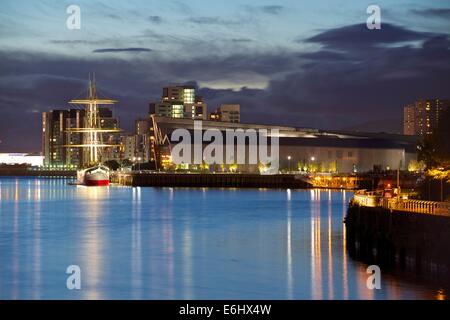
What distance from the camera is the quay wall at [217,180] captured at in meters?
117

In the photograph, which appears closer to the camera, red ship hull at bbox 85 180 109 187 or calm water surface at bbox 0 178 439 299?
calm water surface at bbox 0 178 439 299

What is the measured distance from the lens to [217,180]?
12125cm

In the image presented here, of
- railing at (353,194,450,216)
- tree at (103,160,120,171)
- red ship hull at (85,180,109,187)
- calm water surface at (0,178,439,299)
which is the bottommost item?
calm water surface at (0,178,439,299)

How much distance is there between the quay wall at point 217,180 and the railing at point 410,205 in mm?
80528

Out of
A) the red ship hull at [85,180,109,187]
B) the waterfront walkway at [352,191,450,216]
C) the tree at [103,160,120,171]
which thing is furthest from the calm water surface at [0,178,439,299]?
the tree at [103,160,120,171]

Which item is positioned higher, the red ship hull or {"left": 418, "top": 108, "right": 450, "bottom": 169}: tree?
{"left": 418, "top": 108, "right": 450, "bottom": 169}: tree

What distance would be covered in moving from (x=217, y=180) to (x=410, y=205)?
91.4 meters

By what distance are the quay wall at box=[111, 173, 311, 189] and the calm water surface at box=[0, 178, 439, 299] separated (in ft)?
180

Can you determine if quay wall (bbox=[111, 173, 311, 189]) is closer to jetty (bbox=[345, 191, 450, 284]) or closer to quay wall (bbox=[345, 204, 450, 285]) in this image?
jetty (bbox=[345, 191, 450, 284])

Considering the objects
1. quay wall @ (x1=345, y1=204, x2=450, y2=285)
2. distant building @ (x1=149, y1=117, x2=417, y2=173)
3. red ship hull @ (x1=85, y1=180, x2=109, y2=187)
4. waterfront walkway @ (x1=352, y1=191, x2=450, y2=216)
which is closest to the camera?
quay wall @ (x1=345, y1=204, x2=450, y2=285)

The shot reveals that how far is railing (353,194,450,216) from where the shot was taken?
Answer: 27297 mm
